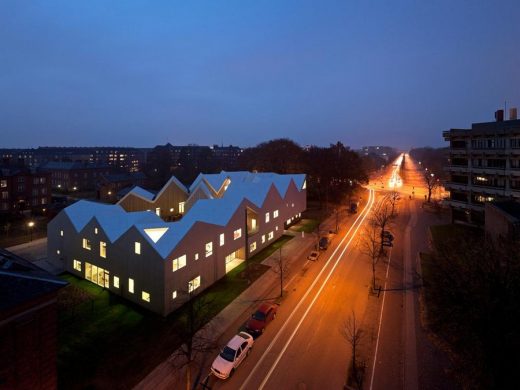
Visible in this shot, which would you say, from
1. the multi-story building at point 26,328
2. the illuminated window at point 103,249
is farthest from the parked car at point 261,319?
the illuminated window at point 103,249

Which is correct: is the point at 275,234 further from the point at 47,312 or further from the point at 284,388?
the point at 47,312

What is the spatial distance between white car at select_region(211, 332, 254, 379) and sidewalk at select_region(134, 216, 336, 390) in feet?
4.77

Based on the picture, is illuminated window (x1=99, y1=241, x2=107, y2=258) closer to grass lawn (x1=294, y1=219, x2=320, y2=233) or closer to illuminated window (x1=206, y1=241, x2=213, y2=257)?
illuminated window (x1=206, y1=241, x2=213, y2=257)

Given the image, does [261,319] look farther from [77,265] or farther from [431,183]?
[431,183]

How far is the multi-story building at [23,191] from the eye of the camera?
5309 cm

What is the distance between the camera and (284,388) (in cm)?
1471

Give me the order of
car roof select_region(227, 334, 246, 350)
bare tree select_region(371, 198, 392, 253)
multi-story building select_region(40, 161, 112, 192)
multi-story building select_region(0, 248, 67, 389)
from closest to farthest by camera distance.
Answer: multi-story building select_region(0, 248, 67, 389) → car roof select_region(227, 334, 246, 350) → bare tree select_region(371, 198, 392, 253) → multi-story building select_region(40, 161, 112, 192)

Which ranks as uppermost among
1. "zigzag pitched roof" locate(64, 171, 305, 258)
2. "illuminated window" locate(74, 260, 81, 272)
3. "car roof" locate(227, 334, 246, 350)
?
"zigzag pitched roof" locate(64, 171, 305, 258)

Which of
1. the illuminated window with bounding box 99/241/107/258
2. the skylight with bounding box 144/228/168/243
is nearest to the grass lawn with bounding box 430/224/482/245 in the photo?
the skylight with bounding box 144/228/168/243

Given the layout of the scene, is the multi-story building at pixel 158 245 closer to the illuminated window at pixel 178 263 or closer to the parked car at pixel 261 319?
the illuminated window at pixel 178 263

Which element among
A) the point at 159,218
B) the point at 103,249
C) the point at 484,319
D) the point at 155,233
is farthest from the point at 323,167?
the point at 484,319

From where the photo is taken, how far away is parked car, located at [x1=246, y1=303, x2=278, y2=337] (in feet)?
62.4

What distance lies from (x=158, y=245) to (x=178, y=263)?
2185mm

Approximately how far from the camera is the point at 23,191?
56188 mm
